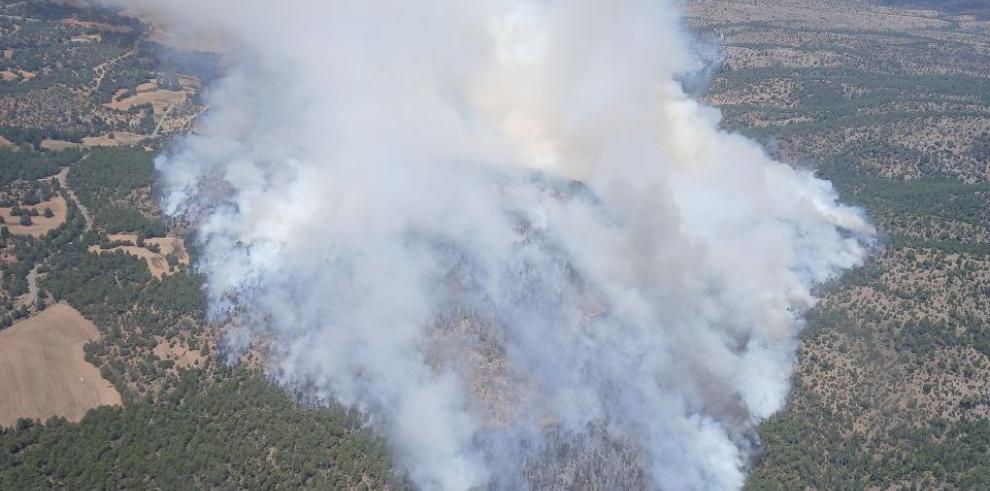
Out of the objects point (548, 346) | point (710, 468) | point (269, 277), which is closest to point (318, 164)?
point (269, 277)

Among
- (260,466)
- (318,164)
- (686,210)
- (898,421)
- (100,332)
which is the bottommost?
(100,332)

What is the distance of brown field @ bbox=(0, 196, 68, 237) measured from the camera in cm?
12688

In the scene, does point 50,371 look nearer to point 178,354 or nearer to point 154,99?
point 178,354

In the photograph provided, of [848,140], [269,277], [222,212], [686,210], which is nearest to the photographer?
[269,277]

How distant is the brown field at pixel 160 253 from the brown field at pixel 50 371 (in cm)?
1198

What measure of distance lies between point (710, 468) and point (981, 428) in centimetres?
3053

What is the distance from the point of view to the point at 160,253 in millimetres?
123312

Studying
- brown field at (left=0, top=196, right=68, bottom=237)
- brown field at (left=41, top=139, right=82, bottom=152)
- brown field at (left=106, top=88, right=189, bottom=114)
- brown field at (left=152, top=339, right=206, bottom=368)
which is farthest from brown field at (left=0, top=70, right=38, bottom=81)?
brown field at (left=152, top=339, right=206, bottom=368)

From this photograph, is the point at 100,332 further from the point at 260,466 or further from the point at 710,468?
the point at 710,468

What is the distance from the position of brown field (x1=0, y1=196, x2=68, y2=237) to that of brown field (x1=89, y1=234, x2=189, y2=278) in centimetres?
951

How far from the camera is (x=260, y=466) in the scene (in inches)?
3509

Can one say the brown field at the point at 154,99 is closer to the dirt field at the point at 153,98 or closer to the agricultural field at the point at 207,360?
the dirt field at the point at 153,98

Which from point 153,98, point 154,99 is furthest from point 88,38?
point 154,99

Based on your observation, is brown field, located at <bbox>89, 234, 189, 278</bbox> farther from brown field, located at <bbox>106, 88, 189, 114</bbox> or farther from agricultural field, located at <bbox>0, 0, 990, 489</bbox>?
brown field, located at <bbox>106, 88, 189, 114</bbox>
